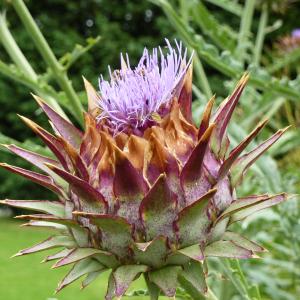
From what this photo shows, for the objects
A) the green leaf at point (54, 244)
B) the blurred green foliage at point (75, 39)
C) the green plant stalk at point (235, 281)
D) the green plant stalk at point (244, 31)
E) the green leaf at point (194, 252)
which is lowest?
the green leaf at point (194, 252)

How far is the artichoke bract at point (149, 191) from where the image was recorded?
759 millimetres

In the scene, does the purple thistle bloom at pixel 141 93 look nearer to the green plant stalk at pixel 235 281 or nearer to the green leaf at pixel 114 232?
the green leaf at pixel 114 232

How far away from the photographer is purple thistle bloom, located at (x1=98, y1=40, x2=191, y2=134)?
32.0 inches

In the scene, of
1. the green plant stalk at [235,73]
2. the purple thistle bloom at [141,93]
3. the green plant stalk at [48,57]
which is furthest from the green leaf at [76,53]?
the purple thistle bloom at [141,93]

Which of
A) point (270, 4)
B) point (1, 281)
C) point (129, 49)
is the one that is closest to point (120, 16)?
point (129, 49)

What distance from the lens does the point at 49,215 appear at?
0.81m

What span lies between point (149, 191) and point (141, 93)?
14 centimetres

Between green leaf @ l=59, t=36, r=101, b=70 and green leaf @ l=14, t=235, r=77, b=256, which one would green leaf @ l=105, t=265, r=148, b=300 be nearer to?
green leaf @ l=14, t=235, r=77, b=256

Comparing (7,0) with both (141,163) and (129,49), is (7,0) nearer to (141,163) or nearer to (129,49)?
(141,163)

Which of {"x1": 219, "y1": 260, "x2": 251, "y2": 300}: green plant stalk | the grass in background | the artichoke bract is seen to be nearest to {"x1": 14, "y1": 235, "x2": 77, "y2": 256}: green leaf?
the artichoke bract

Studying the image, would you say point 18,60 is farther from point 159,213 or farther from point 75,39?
point 75,39

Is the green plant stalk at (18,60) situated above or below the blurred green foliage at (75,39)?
below

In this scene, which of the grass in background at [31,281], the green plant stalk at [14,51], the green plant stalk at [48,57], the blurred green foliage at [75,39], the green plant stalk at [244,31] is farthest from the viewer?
the blurred green foliage at [75,39]

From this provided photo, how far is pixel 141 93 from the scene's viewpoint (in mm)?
826
